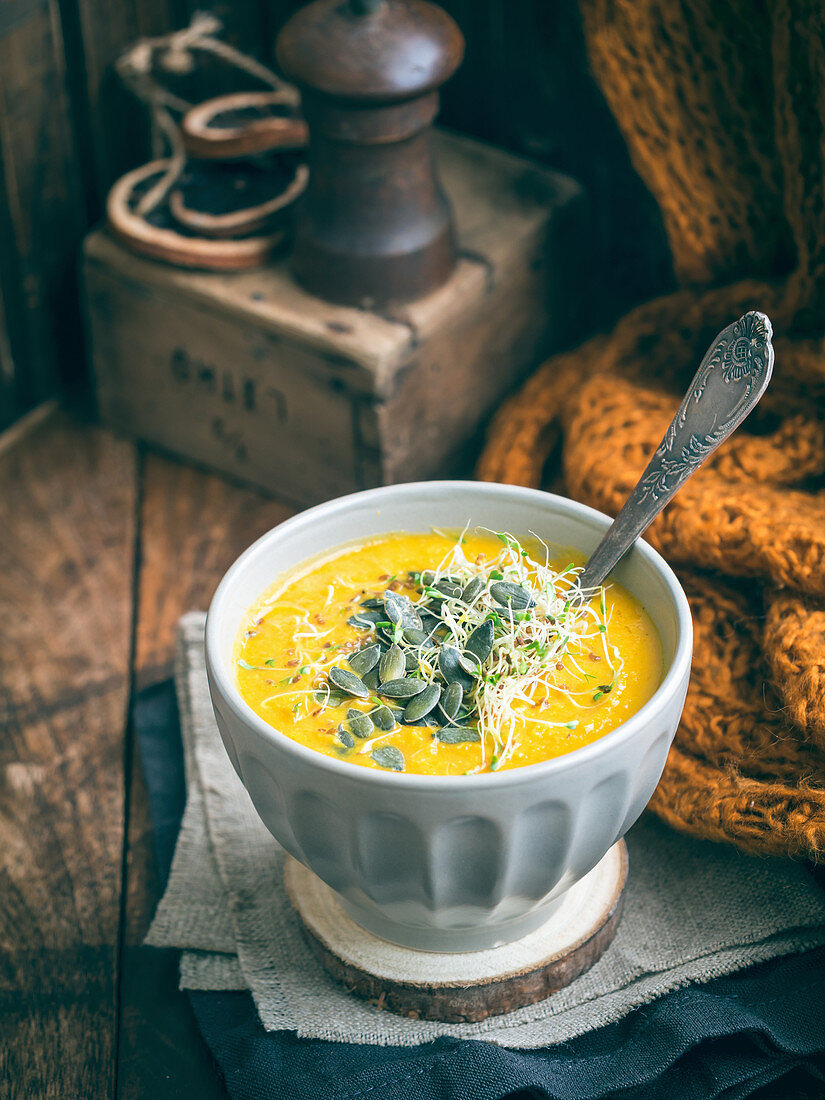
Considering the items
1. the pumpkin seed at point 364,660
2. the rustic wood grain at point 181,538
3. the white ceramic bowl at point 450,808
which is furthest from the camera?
the rustic wood grain at point 181,538

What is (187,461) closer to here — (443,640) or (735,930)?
(443,640)

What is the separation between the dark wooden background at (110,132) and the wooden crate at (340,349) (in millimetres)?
54

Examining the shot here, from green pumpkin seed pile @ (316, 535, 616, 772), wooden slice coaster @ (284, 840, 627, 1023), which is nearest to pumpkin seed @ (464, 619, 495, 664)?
green pumpkin seed pile @ (316, 535, 616, 772)

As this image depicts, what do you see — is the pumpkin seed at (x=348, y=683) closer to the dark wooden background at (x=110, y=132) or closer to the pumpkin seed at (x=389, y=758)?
the pumpkin seed at (x=389, y=758)

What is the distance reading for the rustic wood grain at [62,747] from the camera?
89 centimetres

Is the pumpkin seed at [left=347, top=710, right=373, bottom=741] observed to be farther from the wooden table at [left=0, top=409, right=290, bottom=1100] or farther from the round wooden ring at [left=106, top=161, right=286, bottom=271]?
the round wooden ring at [left=106, top=161, right=286, bottom=271]

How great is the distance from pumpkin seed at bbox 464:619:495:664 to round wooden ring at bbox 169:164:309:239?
68 cm

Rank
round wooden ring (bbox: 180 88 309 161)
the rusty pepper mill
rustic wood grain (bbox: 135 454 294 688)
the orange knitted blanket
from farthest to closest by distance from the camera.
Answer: round wooden ring (bbox: 180 88 309 161), rustic wood grain (bbox: 135 454 294 688), the rusty pepper mill, the orange knitted blanket

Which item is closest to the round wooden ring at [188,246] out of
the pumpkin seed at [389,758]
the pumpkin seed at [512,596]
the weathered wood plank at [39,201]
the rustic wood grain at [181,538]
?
the weathered wood plank at [39,201]

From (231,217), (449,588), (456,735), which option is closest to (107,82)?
(231,217)

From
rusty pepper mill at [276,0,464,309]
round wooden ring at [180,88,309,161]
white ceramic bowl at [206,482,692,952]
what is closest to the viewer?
white ceramic bowl at [206,482,692,952]

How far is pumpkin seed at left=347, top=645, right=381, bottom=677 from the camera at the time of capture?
0.80 metres

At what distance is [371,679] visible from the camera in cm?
79

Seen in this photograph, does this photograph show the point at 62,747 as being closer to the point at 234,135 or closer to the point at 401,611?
the point at 401,611
